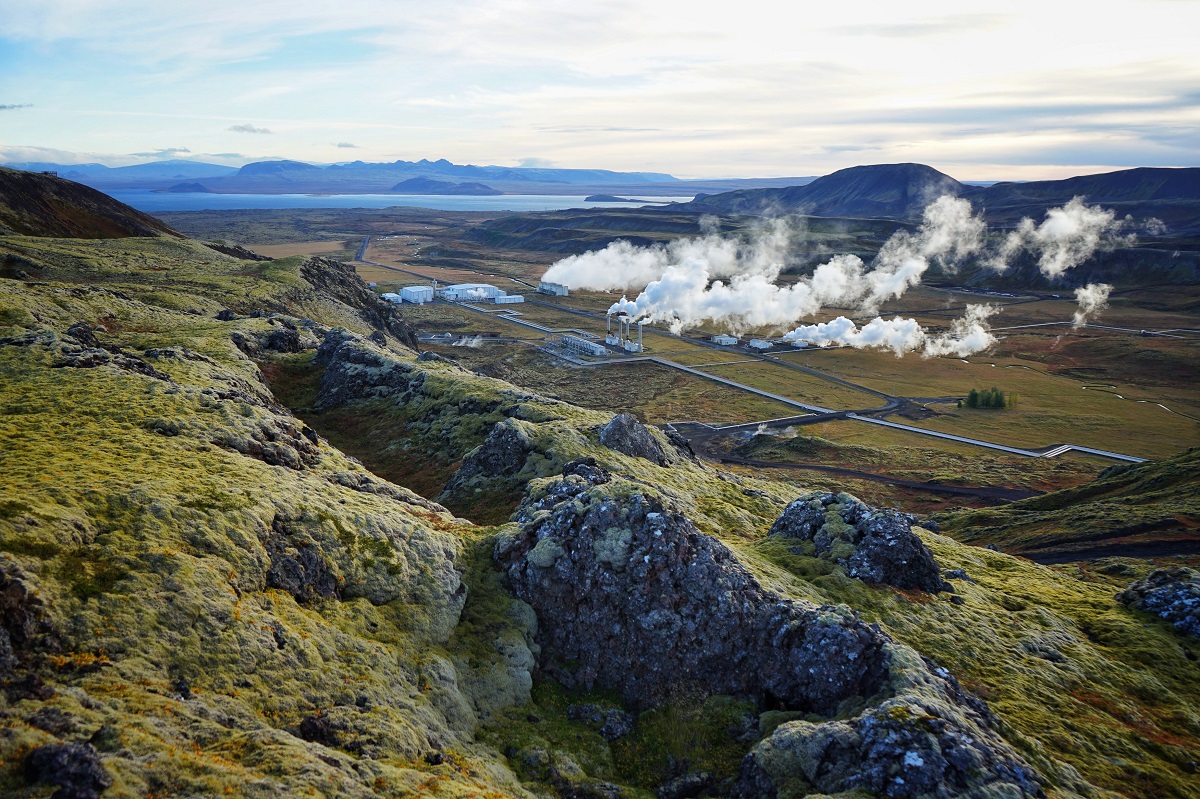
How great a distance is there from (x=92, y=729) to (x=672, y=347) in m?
182

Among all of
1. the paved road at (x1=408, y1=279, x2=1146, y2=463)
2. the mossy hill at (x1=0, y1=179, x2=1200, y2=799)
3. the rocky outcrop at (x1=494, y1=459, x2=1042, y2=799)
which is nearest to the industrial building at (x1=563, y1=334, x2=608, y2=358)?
the paved road at (x1=408, y1=279, x2=1146, y2=463)

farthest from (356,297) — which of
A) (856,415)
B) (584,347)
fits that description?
(856,415)

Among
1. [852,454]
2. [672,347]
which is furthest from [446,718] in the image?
[672,347]

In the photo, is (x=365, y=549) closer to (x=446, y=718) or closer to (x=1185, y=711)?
(x=446, y=718)

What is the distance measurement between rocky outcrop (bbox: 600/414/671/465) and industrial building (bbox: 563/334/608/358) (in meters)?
118

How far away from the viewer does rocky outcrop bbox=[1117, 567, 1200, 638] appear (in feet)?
140

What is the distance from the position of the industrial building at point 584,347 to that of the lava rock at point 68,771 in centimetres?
16348

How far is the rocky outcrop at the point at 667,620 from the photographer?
29.7 m

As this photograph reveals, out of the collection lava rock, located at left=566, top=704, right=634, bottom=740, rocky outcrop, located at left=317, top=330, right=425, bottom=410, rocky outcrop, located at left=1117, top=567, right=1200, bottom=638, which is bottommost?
rocky outcrop, located at left=1117, top=567, right=1200, bottom=638

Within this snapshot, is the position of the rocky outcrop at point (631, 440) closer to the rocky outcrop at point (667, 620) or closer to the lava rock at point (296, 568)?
the rocky outcrop at point (667, 620)

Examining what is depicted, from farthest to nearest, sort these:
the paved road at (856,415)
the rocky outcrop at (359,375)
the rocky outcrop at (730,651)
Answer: the paved road at (856,415) < the rocky outcrop at (359,375) < the rocky outcrop at (730,651)

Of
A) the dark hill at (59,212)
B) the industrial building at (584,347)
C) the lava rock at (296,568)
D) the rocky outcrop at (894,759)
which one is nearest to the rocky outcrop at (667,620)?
the rocky outcrop at (894,759)

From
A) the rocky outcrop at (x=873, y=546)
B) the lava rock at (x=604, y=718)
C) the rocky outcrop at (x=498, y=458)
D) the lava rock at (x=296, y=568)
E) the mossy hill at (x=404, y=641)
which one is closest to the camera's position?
the mossy hill at (x=404, y=641)

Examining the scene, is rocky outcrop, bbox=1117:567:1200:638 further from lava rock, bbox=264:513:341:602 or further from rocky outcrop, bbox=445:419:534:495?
lava rock, bbox=264:513:341:602
